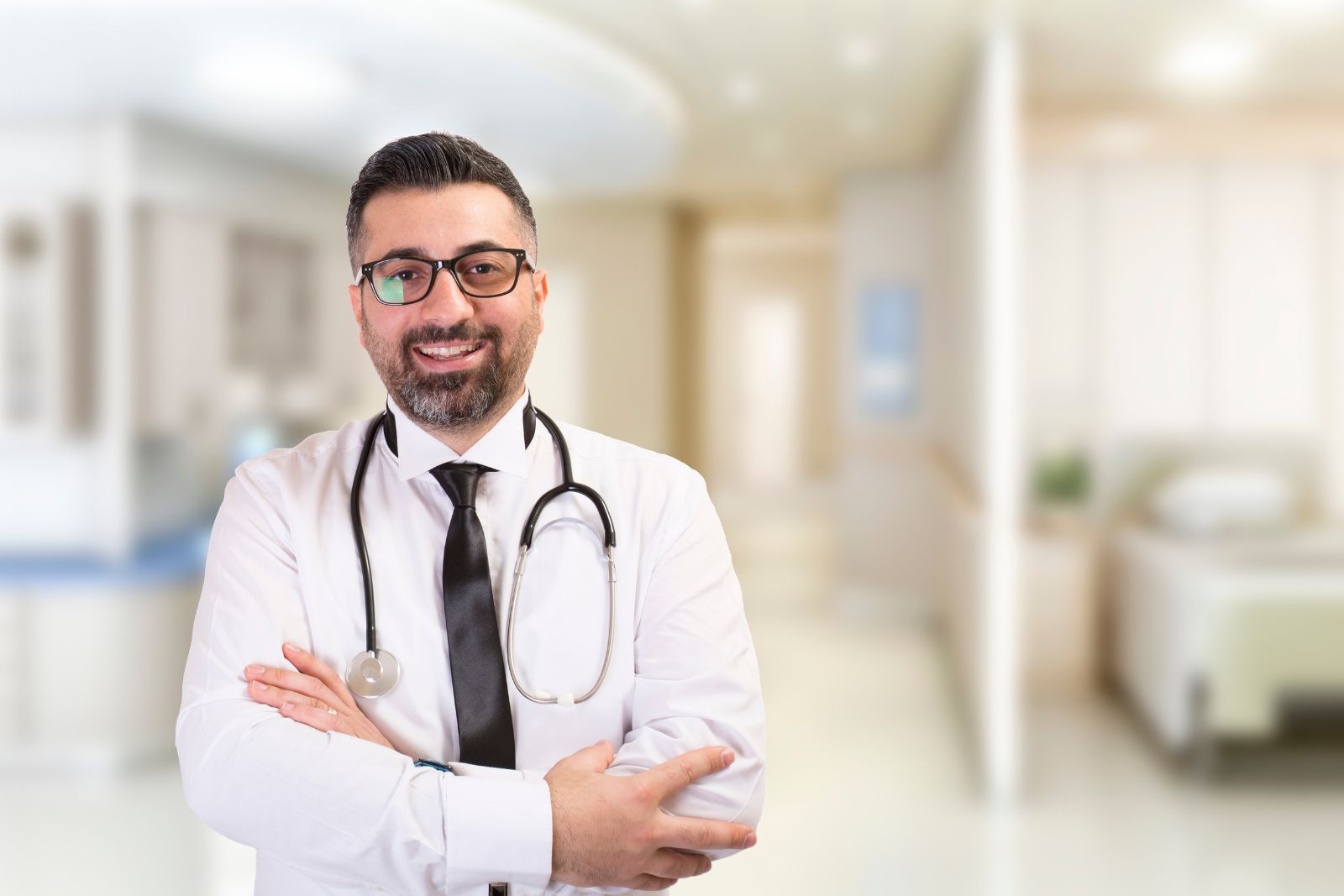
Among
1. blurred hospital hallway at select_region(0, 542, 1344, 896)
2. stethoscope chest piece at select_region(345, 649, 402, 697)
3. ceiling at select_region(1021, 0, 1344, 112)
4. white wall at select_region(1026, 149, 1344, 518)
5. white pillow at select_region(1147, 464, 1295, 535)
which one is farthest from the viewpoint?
white wall at select_region(1026, 149, 1344, 518)

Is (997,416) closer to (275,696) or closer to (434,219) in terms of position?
(434,219)

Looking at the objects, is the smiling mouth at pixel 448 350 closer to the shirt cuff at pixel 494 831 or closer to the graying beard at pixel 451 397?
the graying beard at pixel 451 397

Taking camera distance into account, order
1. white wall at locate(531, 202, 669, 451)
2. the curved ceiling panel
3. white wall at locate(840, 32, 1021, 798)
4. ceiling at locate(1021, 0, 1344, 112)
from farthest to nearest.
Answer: white wall at locate(531, 202, 669, 451) < white wall at locate(840, 32, 1021, 798) < ceiling at locate(1021, 0, 1344, 112) < the curved ceiling panel

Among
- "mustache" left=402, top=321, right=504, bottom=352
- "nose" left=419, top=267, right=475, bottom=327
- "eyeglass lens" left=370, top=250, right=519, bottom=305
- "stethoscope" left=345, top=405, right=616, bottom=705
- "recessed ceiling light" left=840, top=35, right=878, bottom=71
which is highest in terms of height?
"recessed ceiling light" left=840, top=35, right=878, bottom=71

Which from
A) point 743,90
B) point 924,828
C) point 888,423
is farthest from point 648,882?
point 888,423

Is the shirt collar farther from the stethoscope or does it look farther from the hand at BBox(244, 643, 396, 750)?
the hand at BBox(244, 643, 396, 750)

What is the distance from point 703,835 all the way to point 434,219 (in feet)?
2.22

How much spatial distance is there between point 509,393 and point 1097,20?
3150mm

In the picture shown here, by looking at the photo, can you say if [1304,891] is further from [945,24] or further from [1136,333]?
[945,24]

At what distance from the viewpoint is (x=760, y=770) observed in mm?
1158

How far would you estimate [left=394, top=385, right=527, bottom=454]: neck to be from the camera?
1182mm

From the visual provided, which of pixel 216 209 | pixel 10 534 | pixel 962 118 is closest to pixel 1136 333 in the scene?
pixel 962 118

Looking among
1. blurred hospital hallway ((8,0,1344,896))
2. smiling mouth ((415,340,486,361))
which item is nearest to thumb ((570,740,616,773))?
smiling mouth ((415,340,486,361))

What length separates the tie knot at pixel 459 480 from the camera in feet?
3.94
